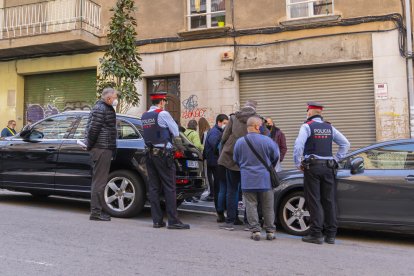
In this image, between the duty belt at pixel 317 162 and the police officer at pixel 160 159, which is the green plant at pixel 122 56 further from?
the duty belt at pixel 317 162

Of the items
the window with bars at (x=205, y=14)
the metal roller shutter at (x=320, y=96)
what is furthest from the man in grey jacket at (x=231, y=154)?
the window with bars at (x=205, y=14)

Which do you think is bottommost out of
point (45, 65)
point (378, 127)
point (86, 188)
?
point (86, 188)

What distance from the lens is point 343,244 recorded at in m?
5.71

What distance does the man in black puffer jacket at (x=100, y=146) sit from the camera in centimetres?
657

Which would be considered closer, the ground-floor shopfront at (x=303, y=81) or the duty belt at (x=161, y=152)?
the duty belt at (x=161, y=152)

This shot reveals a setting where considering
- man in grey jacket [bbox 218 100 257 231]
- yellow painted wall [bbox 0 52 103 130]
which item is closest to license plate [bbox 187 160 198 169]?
man in grey jacket [bbox 218 100 257 231]

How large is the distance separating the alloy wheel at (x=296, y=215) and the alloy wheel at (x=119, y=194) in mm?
2453

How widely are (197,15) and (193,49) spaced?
1.12 meters

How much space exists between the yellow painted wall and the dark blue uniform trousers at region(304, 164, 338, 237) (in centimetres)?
1039

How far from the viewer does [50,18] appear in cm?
1391

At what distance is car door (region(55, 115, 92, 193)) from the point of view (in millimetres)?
7082

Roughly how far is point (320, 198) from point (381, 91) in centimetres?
620

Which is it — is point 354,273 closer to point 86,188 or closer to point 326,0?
point 86,188

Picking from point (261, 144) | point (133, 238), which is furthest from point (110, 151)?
point (261, 144)
